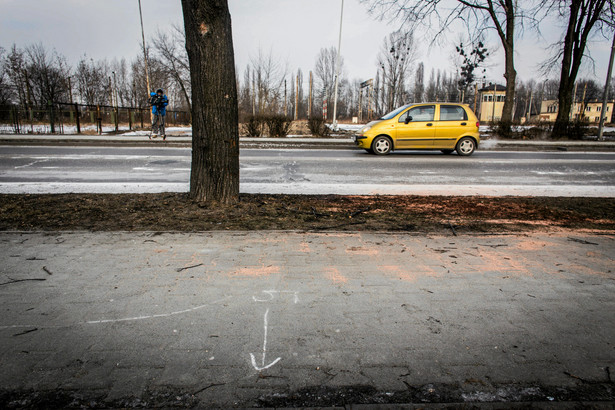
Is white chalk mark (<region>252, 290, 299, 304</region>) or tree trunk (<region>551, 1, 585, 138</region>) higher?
tree trunk (<region>551, 1, 585, 138</region>)

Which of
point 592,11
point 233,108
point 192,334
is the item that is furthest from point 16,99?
point 592,11

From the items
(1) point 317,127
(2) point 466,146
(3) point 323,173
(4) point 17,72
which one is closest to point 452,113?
(2) point 466,146

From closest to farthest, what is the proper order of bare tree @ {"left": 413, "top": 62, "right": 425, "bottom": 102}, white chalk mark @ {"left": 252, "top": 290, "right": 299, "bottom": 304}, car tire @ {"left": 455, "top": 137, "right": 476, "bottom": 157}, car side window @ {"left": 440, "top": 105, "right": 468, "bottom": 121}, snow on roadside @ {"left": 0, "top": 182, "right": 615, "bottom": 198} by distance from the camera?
1. white chalk mark @ {"left": 252, "top": 290, "right": 299, "bottom": 304}
2. snow on roadside @ {"left": 0, "top": 182, "right": 615, "bottom": 198}
3. car side window @ {"left": 440, "top": 105, "right": 468, "bottom": 121}
4. car tire @ {"left": 455, "top": 137, "right": 476, "bottom": 157}
5. bare tree @ {"left": 413, "top": 62, "right": 425, "bottom": 102}

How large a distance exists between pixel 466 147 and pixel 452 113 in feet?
4.49

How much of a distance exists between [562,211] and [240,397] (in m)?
5.90

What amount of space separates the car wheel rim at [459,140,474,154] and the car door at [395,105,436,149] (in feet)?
4.17

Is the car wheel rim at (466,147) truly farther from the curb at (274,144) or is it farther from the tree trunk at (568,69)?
the tree trunk at (568,69)

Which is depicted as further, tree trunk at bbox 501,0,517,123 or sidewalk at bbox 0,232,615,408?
tree trunk at bbox 501,0,517,123

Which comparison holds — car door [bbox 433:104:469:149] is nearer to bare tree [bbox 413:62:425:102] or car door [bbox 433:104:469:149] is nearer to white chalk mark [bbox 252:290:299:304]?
white chalk mark [bbox 252:290:299:304]

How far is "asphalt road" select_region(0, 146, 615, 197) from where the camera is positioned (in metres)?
8.06

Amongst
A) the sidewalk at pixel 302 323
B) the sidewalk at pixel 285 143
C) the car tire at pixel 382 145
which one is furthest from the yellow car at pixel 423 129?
the sidewalk at pixel 302 323

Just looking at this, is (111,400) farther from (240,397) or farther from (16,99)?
(16,99)

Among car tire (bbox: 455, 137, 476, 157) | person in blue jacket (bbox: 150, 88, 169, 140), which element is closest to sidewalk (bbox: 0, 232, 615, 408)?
car tire (bbox: 455, 137, 476, 157)

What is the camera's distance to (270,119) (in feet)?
72.6
